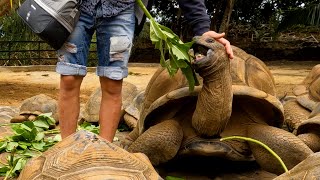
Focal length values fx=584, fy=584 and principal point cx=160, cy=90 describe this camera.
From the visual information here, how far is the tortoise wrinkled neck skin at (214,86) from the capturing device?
269 cm

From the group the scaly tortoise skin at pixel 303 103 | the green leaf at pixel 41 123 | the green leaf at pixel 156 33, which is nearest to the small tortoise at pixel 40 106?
the green leaf at pixel 41 123

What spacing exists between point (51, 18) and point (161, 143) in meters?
0.82

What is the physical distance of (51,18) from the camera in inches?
111

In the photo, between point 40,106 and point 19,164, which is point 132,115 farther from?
point 19,164

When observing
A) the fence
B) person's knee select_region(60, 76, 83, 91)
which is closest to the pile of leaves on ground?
person's knee select_region(60, 76, 83, 91)

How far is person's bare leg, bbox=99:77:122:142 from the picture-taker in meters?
2.97

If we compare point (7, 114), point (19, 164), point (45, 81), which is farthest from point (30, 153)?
point (45, 81)

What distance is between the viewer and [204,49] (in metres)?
2.77

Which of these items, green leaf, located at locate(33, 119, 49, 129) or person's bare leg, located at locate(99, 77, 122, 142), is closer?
person's bare leg, located at locate(99, 77, 122, 142)

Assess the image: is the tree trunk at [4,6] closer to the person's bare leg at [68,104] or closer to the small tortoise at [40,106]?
the small tortoise at [40,106]

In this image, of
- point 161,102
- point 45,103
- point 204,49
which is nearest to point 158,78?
point 161,102

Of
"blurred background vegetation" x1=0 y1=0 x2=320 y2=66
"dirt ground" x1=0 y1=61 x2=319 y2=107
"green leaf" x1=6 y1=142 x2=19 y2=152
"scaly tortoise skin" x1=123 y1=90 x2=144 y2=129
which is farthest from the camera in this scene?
"blurred background vegetation" x1=0 y1=0 x2=320 y2=66

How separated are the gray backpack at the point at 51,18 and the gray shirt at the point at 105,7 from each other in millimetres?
110

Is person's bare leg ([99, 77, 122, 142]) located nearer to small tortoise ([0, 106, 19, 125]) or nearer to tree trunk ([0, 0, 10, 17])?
tree trunk ([0, 0, 10, 17])
